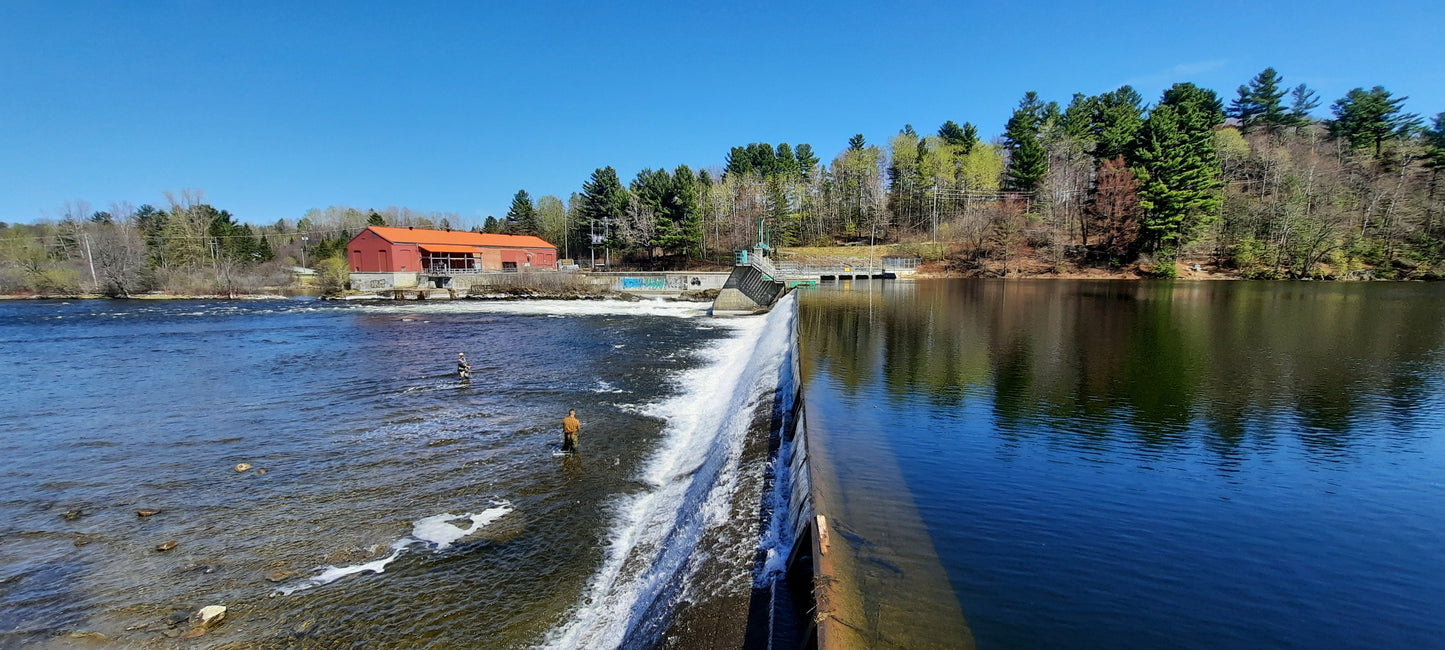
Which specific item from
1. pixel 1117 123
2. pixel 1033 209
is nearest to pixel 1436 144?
pixel 1117 123

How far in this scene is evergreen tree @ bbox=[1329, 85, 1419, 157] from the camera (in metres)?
61.5

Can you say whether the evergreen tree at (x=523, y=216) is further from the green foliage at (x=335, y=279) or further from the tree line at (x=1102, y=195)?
the green foliage at (x=335, y=279)

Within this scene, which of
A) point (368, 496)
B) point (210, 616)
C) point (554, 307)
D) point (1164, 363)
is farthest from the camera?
point (554, 307)

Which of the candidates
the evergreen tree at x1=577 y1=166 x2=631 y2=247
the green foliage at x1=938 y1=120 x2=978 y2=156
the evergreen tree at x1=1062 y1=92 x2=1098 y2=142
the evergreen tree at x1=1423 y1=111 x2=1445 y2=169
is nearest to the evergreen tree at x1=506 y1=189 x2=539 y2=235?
the evergreen tree at x1=577 y1=166 x2=631 y2=247

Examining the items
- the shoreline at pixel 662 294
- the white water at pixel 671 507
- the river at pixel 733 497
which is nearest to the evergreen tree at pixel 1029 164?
the shoreline at pixel 662 294

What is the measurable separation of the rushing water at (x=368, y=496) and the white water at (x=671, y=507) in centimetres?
4

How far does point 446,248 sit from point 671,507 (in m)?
62.4

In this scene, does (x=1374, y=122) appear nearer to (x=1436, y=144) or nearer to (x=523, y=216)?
(x=1436, y=144)

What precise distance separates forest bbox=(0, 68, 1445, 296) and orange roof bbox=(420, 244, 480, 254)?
401 inches

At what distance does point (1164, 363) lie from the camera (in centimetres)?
1759

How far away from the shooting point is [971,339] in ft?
74.4

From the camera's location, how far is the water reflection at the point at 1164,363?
1208 cm

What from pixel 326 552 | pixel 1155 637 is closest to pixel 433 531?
pixel 326 552

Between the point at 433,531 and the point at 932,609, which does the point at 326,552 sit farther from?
the point at 932,609
